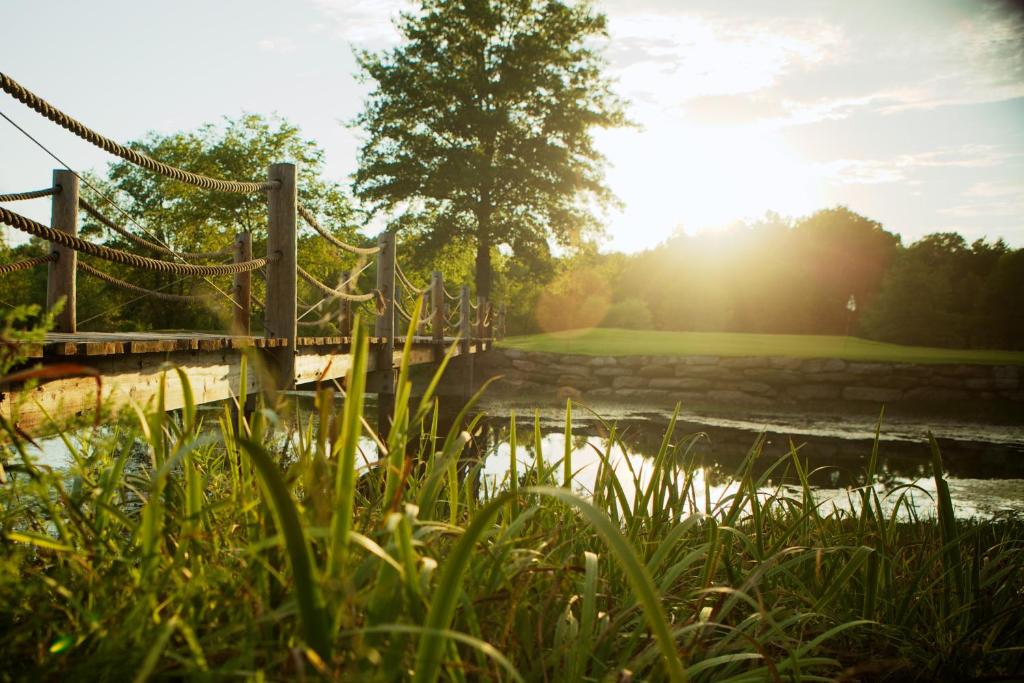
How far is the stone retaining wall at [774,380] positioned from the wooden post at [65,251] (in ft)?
33.7

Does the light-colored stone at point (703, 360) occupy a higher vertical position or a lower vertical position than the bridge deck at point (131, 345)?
lower

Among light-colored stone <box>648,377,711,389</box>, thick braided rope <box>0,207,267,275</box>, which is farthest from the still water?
light-colored stone <box>648,377,711,389</box>

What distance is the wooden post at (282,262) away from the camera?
4801 mm

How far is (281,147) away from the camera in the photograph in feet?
86.8

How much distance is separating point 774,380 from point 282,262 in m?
12.6

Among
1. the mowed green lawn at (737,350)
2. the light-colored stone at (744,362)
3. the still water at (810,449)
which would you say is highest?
the mowed green lawn at (737,350)

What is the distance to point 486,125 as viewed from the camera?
2105 centimetres

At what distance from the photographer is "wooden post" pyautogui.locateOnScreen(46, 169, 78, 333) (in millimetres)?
4332

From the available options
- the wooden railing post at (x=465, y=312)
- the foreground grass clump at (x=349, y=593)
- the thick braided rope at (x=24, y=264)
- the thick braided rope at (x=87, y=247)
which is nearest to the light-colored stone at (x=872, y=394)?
the wooden railing post at (x=465, y=312)

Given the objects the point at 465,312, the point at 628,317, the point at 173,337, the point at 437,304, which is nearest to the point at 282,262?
the point at 173,337

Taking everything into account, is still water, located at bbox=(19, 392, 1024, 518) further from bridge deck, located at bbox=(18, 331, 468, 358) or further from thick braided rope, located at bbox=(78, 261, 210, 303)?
bridge deck, located at bbox=(18, 331, 468, 358)

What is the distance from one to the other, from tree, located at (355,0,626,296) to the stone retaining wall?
5.90m

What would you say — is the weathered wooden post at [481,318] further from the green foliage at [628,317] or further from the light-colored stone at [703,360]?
the green foliage at [628,317]

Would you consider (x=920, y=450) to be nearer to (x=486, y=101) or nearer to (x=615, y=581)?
(x=615, y=581)
